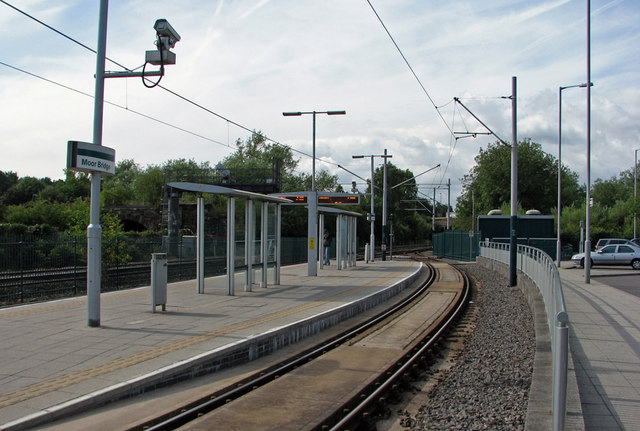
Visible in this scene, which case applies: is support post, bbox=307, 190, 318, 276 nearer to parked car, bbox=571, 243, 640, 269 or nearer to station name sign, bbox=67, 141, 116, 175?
station name sign, bbox=67, 141, 116, 175

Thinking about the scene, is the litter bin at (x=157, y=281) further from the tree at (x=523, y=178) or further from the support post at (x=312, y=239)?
the tree at (x=523, y=178)

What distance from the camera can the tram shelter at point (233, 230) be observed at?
13.4 m

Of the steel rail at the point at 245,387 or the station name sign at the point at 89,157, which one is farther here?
the station name sign at the point at 89,157

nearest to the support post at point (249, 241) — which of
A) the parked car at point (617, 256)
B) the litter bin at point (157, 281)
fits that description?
the litter bin at point (157, 281)

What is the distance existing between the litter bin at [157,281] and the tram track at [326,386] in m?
3.42

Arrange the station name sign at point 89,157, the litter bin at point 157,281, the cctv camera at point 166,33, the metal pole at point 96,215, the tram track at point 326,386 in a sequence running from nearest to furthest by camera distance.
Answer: the tram track at point 326,386, the station name sign at point 89,157, the metal pole at point 96,215, the cctv camera at point 166,33, the litter bin at point 157,281

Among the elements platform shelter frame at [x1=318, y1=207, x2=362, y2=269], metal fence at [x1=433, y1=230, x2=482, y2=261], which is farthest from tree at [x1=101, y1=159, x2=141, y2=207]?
platform shelter frame at [x1=318, y1=207, x2=362, y2=269]

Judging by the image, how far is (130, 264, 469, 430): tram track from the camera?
19.2ft

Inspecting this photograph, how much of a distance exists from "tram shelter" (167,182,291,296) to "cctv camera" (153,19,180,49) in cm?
346

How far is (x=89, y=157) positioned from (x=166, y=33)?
2500 mm

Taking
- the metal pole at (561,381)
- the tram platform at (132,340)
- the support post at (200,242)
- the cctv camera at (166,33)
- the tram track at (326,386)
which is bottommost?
the tram track at (326,386)

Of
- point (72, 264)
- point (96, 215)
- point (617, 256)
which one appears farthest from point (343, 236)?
point (96, 215)

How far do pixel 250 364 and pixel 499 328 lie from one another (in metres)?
6.39

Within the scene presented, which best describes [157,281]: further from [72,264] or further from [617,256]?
[617,256]
